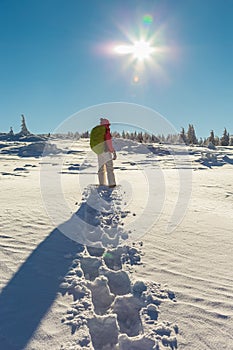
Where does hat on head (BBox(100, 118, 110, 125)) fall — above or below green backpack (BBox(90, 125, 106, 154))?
above

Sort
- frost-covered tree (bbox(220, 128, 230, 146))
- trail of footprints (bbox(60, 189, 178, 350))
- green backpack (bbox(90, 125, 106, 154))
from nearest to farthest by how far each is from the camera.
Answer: trail of footprints (bbox(60, 189, 178, 350))
green backpack (bbox(90, 125, 106, 154))
frost-covered tree (bbox(220, 128, 230, 146))

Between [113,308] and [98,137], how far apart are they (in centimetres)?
589

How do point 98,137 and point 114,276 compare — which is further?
point 98,137

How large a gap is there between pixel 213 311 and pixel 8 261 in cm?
235

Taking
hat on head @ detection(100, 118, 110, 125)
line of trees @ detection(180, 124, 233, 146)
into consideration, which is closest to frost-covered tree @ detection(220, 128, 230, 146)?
line of trees @ detection(180, 124, 233, 146)

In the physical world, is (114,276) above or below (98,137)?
below

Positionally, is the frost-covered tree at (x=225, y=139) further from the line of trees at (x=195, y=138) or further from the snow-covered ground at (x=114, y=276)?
the snow-covered ground at (x=114, y=276)

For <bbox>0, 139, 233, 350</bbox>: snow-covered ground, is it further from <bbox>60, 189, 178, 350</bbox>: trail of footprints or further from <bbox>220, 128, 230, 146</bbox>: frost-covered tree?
<bbox>220, 128, 230, 146</bbox>: frost-covered tree

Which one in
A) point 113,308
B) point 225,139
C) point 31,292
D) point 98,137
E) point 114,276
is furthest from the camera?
point 225,139

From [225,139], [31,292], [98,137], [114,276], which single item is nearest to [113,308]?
[114,276]

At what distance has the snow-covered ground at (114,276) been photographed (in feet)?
7.11

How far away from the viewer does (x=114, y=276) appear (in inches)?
119

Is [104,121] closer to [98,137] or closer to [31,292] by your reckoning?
[98,137]

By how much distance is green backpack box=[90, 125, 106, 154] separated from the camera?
25.7ft
